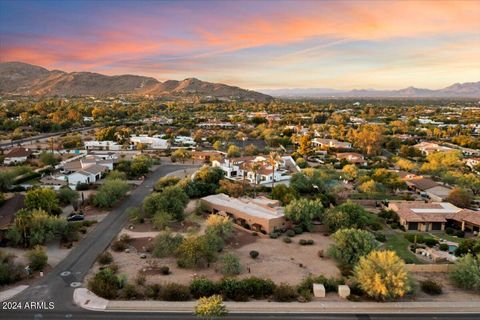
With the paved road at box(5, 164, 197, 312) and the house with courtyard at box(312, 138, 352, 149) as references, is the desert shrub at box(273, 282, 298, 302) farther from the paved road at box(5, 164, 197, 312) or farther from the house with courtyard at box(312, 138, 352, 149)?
the house with courtyard at box(312, 138, 352, 149)

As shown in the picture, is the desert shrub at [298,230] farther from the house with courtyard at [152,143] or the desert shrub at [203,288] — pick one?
the house with courtyard at [152,143]

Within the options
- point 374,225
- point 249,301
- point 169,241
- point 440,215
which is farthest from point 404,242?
point 169,241

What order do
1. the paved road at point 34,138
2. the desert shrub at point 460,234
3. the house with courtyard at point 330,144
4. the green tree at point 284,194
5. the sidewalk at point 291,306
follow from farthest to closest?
1. the paved road at point 34,138
2. the house with courtyard at point 330,144
3. the green tree at point 284,194
4. the desert shrub at point 460,234
5. the sidewalk at point 291,306

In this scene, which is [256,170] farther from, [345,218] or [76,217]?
[76,217]

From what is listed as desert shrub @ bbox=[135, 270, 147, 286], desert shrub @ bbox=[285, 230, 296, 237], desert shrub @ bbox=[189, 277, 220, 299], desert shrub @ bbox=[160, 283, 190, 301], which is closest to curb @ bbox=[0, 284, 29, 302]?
desert shrub @ bbox=[135, 270, 147, 286]

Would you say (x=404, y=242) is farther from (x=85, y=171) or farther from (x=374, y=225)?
(x=85, y=171)

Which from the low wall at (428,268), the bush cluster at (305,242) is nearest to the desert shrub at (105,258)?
the bush cluster at (305,242)
